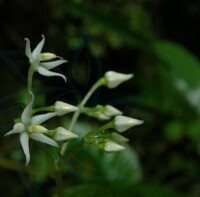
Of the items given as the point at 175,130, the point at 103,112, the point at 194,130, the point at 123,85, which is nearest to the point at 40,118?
the point at 103,112

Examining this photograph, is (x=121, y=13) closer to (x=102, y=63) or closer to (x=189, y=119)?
(x=102, y=63)

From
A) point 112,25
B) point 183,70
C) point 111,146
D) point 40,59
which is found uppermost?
point 40,59

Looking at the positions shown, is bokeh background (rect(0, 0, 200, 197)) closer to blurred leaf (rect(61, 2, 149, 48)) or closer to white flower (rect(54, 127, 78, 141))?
blurred leaf (rect(61, 2, 149, 48))

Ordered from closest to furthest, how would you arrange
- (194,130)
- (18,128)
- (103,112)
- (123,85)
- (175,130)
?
(18,128), (103,112), (194,130), (175,130), (123,85)

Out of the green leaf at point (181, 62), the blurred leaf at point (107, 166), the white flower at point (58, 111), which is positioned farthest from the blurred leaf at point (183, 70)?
the white flower at point (58, 111)

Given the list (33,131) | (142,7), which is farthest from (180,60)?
(33,131)

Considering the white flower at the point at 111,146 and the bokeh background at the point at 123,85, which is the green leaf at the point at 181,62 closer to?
the bokeh background at the point at 123,85

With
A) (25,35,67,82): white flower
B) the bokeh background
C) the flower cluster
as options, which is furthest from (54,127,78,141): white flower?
the bokeh background

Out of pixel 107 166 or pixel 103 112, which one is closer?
pixel 103 112

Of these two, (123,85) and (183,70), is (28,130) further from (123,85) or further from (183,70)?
(123,85)
